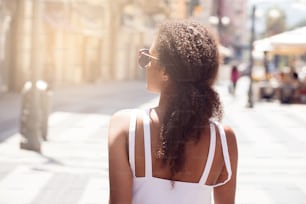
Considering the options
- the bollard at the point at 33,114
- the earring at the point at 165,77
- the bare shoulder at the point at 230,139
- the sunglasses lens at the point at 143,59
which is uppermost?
the sunglasses lens at the point at 143,59

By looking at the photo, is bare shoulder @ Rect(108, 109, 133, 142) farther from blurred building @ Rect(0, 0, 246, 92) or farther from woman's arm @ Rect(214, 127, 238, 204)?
blurred building @ Rect(0, 0, 246, 92)

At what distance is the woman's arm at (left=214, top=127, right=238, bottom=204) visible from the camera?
241 centimetres

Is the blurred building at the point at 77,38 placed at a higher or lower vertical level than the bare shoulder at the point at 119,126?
lower

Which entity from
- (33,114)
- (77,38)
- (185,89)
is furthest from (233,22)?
(185,89)

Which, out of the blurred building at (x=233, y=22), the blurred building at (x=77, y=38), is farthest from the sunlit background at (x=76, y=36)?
the blurred building at (x=233, y=22)

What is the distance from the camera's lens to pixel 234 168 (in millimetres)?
2438

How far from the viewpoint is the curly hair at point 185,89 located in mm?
2348

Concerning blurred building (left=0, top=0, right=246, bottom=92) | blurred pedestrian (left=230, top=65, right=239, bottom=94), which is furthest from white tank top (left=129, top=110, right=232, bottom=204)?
blurred pedestrian (left=230, top=65, right=239, bottom=94)

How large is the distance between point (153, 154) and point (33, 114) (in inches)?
406

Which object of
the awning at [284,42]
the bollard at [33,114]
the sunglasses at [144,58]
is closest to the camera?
the sunglasses at [144,58]

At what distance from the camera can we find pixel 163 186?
237 centimetres

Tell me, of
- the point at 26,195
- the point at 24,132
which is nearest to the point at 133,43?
the point at 24,132

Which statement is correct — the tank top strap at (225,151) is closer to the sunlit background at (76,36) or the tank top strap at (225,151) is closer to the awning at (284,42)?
the sunlit background at (76,36)

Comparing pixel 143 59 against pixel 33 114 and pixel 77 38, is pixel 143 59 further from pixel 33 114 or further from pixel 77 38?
pixel 77 38
